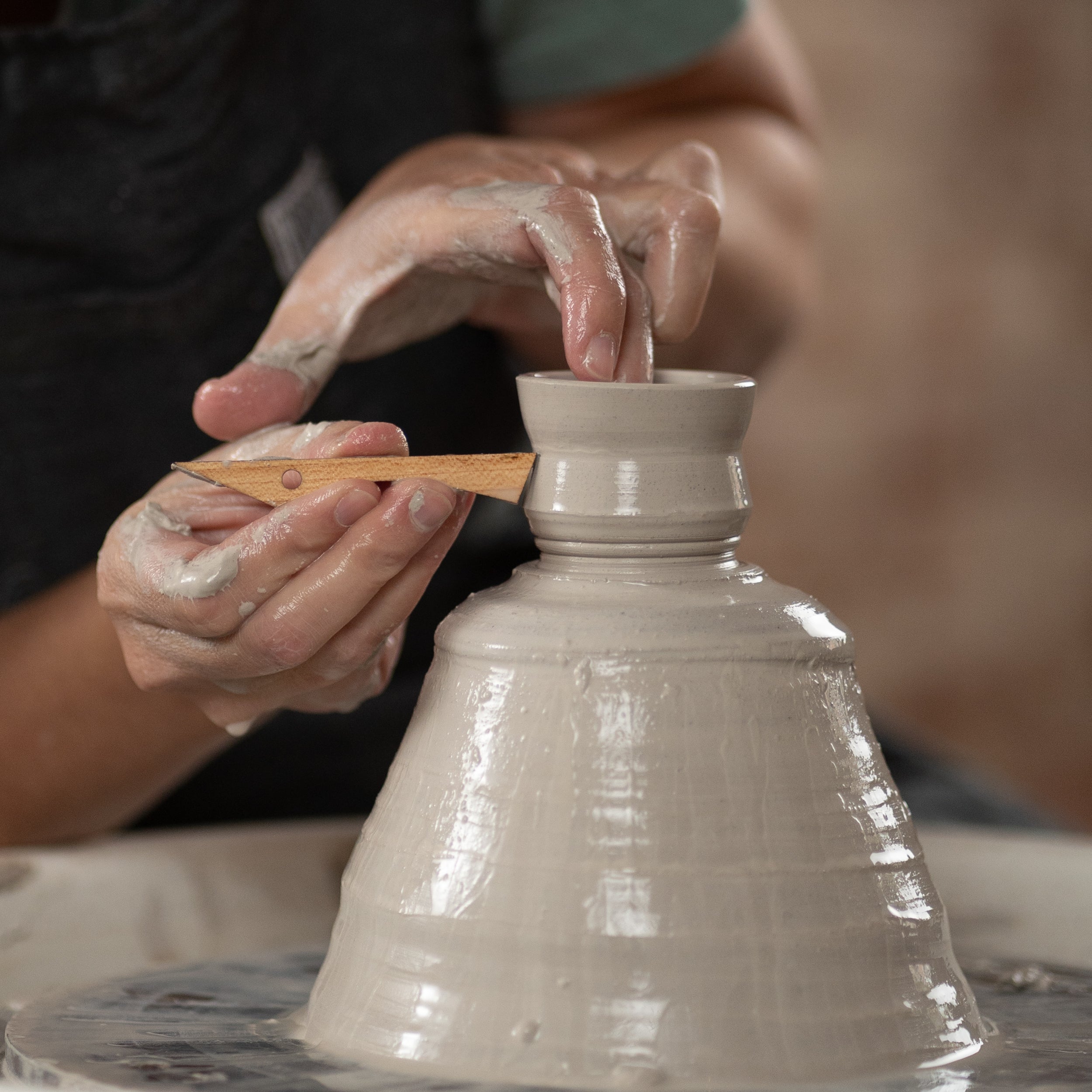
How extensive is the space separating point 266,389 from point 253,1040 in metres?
0.30

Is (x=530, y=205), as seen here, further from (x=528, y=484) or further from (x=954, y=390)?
(x=954, y=390)

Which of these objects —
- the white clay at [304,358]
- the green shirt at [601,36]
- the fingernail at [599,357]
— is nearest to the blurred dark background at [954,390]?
the green shirt at [601,36]

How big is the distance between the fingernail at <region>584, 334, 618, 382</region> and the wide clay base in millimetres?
290

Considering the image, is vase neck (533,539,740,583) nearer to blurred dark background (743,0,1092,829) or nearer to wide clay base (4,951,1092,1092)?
wide clay base (4,951,1092,1092)

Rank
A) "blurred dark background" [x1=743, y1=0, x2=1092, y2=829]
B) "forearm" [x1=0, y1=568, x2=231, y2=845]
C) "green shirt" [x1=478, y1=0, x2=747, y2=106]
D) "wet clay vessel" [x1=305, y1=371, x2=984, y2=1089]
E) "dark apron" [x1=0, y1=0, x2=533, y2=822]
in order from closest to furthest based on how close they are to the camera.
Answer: "wet clay vessel" [x1=305, y1=371, x2=984, y2=1089] → "forearm" [x1=0, y1=568, x2=231, y2=845] → "dark apron" [x1=0, y1=0, x2=533, y2=822] → "green shirt" [x1=478, y1=0, x2=747, y2=106] → "blurred dark background" [x1=743, y1=0, x2=1092, y2=829]

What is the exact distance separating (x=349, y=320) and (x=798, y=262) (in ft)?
2.20

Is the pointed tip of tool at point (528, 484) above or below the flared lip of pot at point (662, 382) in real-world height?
below

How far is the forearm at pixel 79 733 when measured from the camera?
35.1 inches

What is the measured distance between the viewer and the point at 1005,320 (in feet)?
9.45

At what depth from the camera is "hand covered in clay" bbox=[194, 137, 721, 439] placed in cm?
62

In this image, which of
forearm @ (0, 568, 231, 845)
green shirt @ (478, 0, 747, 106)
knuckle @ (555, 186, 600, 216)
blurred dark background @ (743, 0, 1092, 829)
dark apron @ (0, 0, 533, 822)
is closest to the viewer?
knuckle @ (555, 186, 600, 216)

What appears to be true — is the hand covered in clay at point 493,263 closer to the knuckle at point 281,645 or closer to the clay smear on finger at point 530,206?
the clay smear on finger at point 530,206

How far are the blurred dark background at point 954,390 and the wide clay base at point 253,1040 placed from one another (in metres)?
2.12

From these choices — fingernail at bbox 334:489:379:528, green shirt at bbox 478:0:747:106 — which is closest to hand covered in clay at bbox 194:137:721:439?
fingernail at bbox 334:489:379:528
